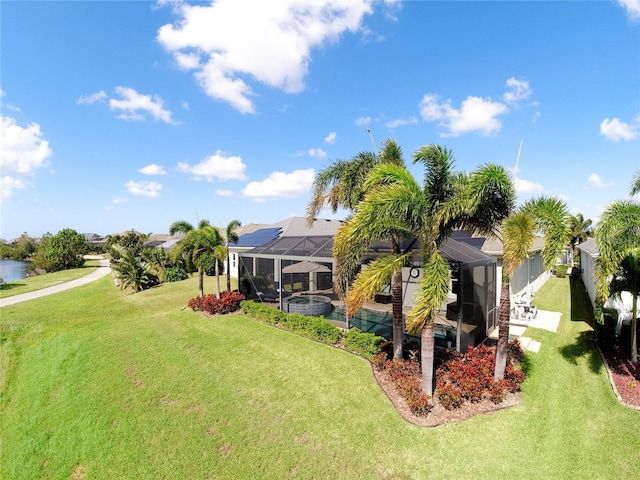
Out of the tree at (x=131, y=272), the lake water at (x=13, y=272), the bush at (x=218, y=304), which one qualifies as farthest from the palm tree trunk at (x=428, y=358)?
→ the lake water at (x=13, y=272)

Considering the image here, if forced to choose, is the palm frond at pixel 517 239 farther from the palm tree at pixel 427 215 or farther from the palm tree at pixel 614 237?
the palm tree at pixel 614 237

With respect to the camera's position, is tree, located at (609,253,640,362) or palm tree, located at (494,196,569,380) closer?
palm tree, located at (494,196,569,380)

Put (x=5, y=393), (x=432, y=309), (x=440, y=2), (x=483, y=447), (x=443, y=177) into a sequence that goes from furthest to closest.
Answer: (x=440, y=2)
(x=5, y=393)
(x=443, y=177)
(x=432, y=309)
(x=483, y=447)

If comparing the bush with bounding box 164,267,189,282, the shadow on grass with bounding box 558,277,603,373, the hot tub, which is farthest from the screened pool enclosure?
the bush with bounding box 164,267,189,282

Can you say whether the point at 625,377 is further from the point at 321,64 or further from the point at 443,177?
the point at 321,64

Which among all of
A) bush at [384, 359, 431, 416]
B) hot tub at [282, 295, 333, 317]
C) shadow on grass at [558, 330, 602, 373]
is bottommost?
shadow on grass at [558, 330, 602, 373]

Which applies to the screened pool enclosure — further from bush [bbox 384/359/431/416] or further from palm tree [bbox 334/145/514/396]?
bush [bbox 384/359/431/416]

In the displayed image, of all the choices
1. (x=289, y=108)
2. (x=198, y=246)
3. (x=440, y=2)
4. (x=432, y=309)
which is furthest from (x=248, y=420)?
(x=289, y=108)
